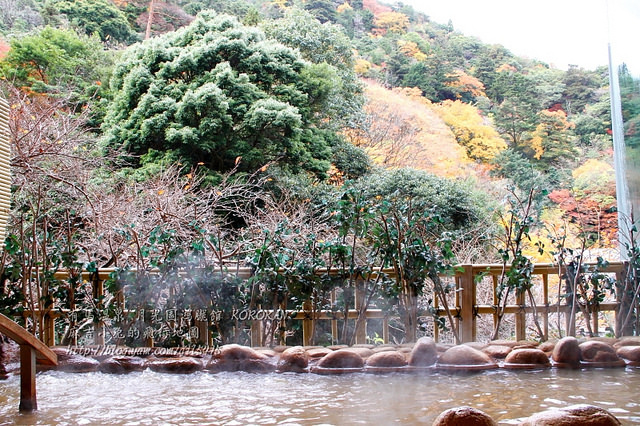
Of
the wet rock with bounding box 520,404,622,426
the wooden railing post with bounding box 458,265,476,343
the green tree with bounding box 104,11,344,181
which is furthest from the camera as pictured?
the green tree with bounding box 104,11,344,181

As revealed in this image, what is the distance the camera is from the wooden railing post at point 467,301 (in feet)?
13.5

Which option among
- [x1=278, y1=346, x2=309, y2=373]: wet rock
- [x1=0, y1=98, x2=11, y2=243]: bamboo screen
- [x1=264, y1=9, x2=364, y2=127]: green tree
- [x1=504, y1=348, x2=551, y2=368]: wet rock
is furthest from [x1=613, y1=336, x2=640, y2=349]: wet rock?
[x1=264, y1=9, x2=364, y2=127]: green tree

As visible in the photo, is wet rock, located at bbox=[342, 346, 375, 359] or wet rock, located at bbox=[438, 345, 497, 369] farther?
wet rock, located at bbox=[342, 346, 375, 359]

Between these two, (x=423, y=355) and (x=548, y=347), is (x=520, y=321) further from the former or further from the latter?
(x=423, y=355)

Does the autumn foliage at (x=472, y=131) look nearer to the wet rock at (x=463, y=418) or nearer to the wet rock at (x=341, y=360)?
the wet rock at (x=341, y=360)

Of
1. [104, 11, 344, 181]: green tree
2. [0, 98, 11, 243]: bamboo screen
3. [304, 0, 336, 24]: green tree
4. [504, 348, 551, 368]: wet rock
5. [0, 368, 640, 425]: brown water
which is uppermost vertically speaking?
[304, 0, 336, 24]: green tree

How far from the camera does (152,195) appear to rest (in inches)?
257

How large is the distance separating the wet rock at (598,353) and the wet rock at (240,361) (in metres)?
1.94

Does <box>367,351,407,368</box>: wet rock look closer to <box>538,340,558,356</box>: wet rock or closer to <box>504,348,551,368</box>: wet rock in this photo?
<box>504,348,551,368</box>: wet rock

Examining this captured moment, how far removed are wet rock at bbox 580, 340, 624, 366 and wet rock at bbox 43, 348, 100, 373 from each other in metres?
3.09

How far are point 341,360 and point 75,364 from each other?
1721 millimetres

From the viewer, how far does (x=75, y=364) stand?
371 centimetres

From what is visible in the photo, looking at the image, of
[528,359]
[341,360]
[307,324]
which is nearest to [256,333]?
[307,324]

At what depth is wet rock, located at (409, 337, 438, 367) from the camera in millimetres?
3508
